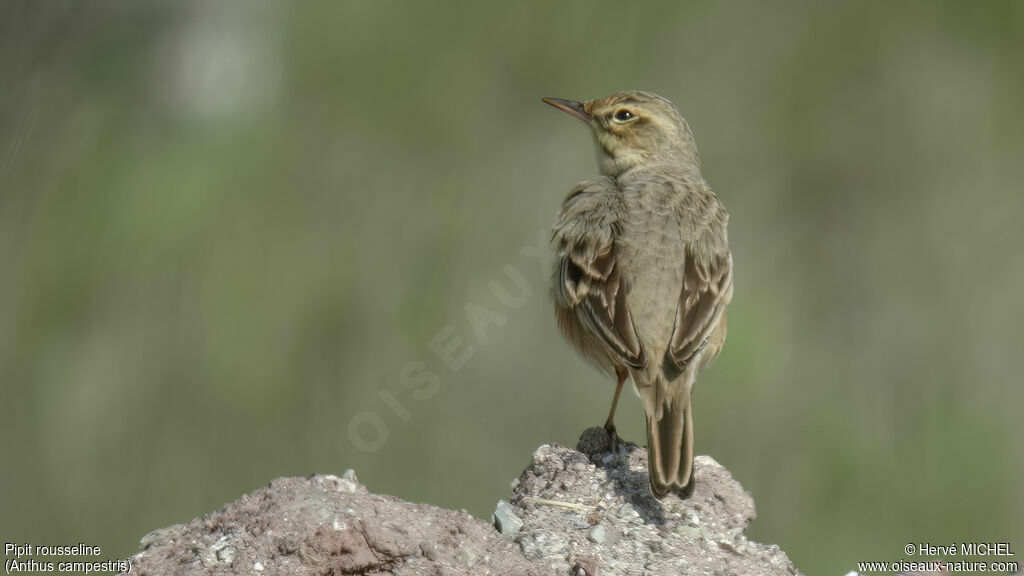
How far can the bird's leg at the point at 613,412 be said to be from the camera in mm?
4700

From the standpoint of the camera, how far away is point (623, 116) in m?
6.03

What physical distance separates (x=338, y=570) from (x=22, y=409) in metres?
3.97

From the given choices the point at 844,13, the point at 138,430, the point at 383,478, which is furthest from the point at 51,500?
the point at 844,13

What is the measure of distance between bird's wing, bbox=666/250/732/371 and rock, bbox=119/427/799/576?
31.4 inches

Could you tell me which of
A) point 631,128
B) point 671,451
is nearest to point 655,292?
point 671,451

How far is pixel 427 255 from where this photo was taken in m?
7.04

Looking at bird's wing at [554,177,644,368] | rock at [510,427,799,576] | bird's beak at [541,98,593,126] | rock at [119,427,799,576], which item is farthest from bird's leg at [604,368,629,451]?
bird's beak at [541,98,593,126]

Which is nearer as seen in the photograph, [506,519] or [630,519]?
[506,519]

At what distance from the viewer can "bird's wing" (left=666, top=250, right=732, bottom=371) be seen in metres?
4.91

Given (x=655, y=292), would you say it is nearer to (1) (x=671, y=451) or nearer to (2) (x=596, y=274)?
(2) (x=596, y=274)

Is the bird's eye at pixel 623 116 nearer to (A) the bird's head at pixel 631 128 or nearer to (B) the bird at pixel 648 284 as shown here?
(A) the bird's head at pixel 631 128

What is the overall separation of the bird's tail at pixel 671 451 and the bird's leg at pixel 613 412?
16 centimetres

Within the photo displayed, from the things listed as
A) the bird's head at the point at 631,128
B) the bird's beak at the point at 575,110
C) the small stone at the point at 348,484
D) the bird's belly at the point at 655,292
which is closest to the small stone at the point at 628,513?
the small stone at the point at 348,484

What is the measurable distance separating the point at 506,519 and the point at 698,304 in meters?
1.51
